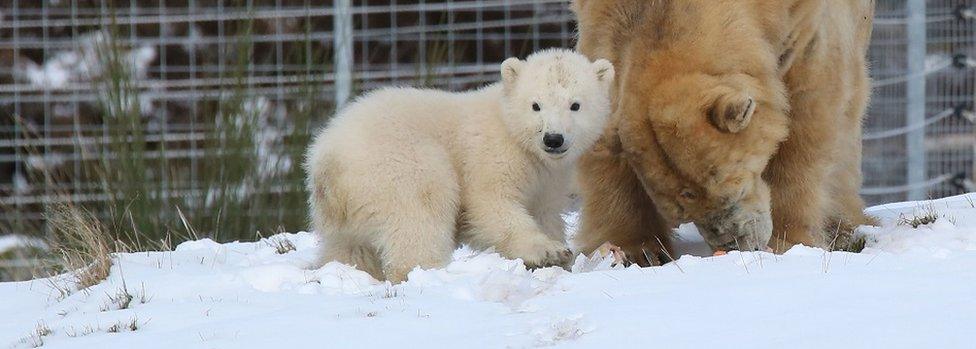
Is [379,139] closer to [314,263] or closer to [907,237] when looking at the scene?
[314,263]

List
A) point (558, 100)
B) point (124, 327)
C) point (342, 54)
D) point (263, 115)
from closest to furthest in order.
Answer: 1. point (124, 327)
2. point (558, 100)
3. point (263, 115)
4. point (342, 54)

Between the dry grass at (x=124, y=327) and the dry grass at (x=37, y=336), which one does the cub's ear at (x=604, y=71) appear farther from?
the dry grass at (x=37, y=336)

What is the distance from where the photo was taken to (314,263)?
590 cm

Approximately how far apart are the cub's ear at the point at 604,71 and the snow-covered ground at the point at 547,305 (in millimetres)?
716

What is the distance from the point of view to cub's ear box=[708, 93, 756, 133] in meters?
5.28

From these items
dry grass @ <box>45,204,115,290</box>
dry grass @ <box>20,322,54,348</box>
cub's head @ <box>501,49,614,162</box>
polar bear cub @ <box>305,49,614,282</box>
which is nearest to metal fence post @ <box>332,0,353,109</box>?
dry grass @ <box>45,204,115,290</box>

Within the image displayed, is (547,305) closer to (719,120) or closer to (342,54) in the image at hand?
(719,120)

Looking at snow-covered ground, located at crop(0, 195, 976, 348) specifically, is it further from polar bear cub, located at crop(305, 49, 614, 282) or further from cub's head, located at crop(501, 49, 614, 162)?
cub's head, located at crop(501, 49, 614, 162)

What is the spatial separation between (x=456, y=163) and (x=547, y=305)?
3.61 ft

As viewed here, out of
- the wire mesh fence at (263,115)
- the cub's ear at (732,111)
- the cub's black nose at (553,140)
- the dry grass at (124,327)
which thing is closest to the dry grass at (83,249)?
the wire mesh fence at (263,115)

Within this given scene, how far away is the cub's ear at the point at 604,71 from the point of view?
555 centimetres

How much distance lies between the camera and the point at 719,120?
17.5ft

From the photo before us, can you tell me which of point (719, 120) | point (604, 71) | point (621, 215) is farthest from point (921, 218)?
point (604, 71)

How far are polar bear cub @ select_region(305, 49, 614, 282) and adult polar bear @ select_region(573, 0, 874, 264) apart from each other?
8.8 inches
